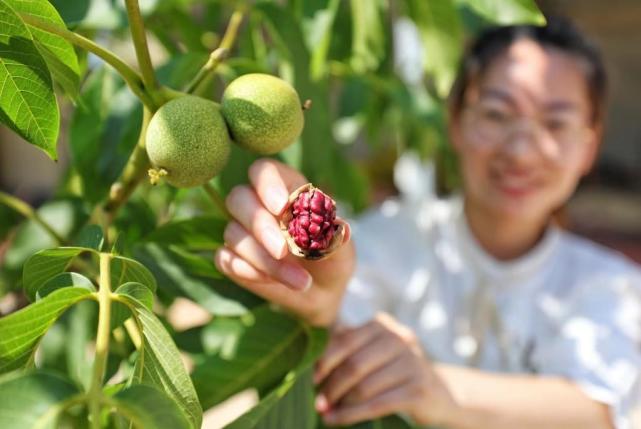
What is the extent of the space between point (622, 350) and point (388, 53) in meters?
0.51

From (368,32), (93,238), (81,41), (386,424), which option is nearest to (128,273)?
(93,238)

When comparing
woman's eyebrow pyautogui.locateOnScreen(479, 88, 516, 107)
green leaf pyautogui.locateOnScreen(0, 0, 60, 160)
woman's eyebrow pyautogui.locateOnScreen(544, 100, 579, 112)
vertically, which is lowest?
woman's eyebrow pyautogui.locateOnScreen(544, 100, 579, 112)

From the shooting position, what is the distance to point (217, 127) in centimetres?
51

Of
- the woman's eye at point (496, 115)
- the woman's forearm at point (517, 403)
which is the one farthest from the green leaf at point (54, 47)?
the woman's eye at point (496, 115)

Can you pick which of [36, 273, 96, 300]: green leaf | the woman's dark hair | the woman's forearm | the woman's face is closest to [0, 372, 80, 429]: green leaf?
[36, 273, 96, 300]: green leaf

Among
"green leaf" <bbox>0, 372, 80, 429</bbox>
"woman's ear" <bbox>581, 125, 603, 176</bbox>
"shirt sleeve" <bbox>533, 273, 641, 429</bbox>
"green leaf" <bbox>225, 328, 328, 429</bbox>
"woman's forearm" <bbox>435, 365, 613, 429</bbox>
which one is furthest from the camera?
"woman's ear" <bbox>581, 125, 603, 176</bbox>

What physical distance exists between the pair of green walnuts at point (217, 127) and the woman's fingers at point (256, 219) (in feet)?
0.16

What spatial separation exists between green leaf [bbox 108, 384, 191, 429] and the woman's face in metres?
0.80

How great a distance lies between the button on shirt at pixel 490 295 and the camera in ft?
3.59

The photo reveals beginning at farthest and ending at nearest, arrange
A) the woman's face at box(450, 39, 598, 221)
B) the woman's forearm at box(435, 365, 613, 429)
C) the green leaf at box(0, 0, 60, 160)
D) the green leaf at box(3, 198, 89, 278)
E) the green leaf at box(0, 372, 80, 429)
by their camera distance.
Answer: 1. the woman's face at box(450, 39, 598, 221)
2. the woman's forearm at box(435, 365, 613, 429)
3. the green leaf at box(3, 198, 89, 278)
4. the green leaf at box(0, 0, 60, 160)
5. the green leaf at box(0, 372, 80, 429)

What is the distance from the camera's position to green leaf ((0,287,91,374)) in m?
0.42

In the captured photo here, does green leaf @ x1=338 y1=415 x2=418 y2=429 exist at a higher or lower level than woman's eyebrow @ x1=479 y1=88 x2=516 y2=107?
lower

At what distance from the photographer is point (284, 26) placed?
2.55 ft

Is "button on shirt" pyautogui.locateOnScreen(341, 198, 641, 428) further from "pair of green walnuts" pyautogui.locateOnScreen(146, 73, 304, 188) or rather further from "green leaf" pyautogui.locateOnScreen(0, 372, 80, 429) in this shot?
"green leaf" pyautogui.locateOnScreen(0, 372, 80, 429)
